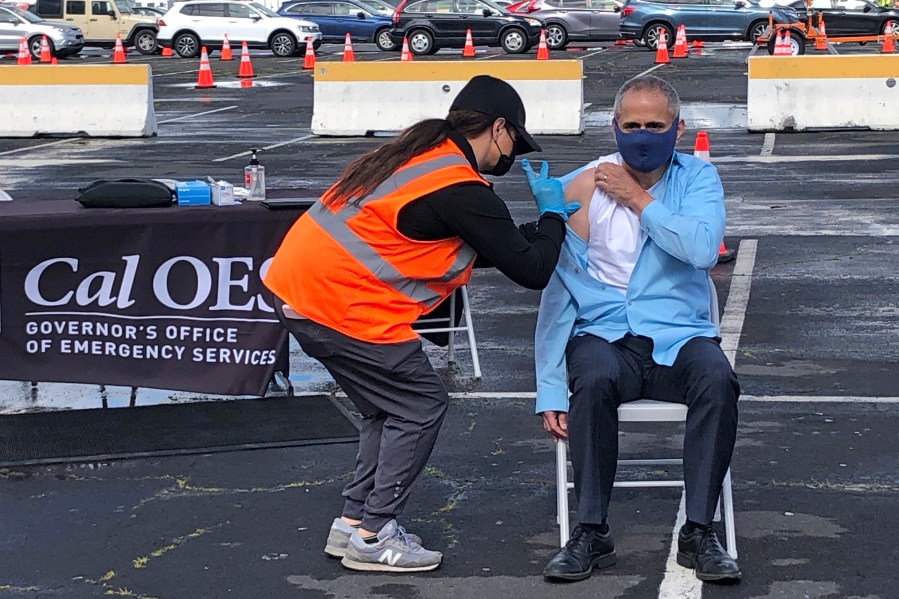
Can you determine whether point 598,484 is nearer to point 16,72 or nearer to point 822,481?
point 822,481

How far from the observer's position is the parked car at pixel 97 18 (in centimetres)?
4150

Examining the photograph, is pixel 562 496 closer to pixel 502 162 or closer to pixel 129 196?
pixel 502 162

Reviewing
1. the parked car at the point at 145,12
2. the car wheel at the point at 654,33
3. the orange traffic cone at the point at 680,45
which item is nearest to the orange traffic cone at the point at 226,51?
the parked car at the point at 145,12

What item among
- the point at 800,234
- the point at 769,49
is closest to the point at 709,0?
the point at 769,49

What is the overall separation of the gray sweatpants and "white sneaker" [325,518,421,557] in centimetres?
12

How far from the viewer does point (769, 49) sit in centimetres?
3262

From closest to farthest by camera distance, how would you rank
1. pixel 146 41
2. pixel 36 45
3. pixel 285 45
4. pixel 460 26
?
pixel 460 26 < pixel 285 45 < pixel 36 45 < pixel 146 41

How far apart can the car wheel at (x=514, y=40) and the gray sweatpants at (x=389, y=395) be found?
103ft

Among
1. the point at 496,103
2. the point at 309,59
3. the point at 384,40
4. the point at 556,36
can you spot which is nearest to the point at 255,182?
the point at 496,103

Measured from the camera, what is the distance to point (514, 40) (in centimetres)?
3544

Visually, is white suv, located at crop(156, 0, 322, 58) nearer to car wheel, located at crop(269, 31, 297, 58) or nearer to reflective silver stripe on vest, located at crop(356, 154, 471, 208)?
car wheel, located at crop(269, 31, 297, 58)

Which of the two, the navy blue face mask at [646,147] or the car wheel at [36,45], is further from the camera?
the car wheel at [36,45]

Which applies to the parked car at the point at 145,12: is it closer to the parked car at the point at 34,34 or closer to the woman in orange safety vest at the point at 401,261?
the parked car at the point at 34,34

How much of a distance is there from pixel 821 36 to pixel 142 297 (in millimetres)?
31081
